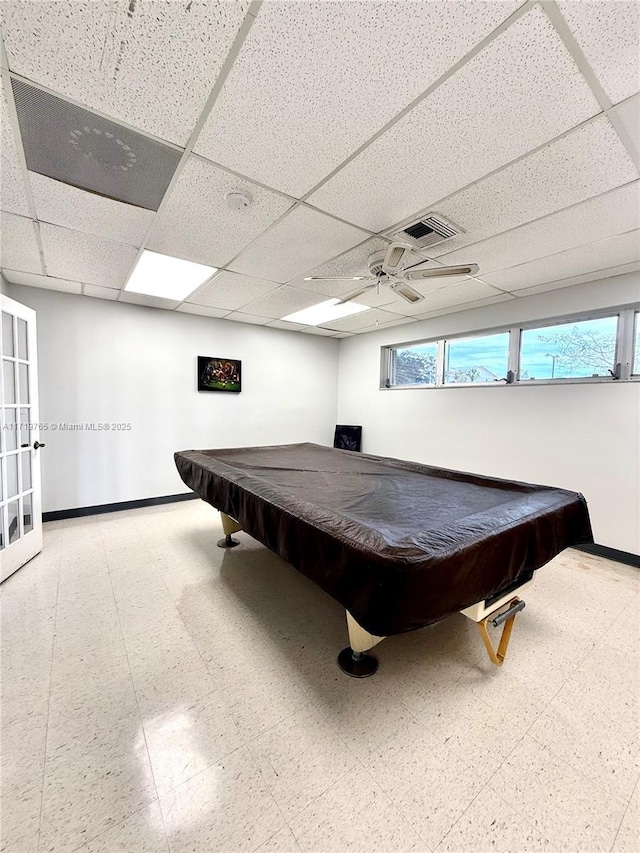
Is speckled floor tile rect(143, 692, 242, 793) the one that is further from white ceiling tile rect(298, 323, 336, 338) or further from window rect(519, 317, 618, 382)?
white ceiling tile rect(298, 323, 336, 338)

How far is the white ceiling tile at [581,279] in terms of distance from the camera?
8.83ft

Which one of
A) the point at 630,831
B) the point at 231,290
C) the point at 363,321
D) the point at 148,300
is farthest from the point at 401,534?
the point at 148,300

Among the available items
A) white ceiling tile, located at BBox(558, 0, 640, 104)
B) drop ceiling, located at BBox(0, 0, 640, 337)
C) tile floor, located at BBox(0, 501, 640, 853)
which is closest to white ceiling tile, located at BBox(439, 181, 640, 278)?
drop ceiling, located at BBox(0, 0, 640, 337)

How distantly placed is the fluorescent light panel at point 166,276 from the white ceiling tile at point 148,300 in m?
0.11

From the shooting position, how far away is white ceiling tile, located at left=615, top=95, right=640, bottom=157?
1235 millimetres

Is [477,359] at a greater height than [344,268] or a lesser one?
lesser

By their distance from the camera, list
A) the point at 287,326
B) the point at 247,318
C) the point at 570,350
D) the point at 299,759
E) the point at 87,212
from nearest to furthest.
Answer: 1. the point at 299,759
2. the point at 87,212
3. the point at 570,350
4. the point at 247,318
5. the point at 287,326

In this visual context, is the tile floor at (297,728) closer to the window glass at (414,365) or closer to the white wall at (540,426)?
the white wall at (540,426)

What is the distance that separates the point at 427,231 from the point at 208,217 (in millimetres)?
1375

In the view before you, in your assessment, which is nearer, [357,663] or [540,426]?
[357,663]

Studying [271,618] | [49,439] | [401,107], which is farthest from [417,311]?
[49,439]

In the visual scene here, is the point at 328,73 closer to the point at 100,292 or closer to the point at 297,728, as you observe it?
the point at 297,728

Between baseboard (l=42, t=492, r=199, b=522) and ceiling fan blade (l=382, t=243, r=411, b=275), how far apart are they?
3.59 meters

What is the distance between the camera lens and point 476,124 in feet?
4.40
